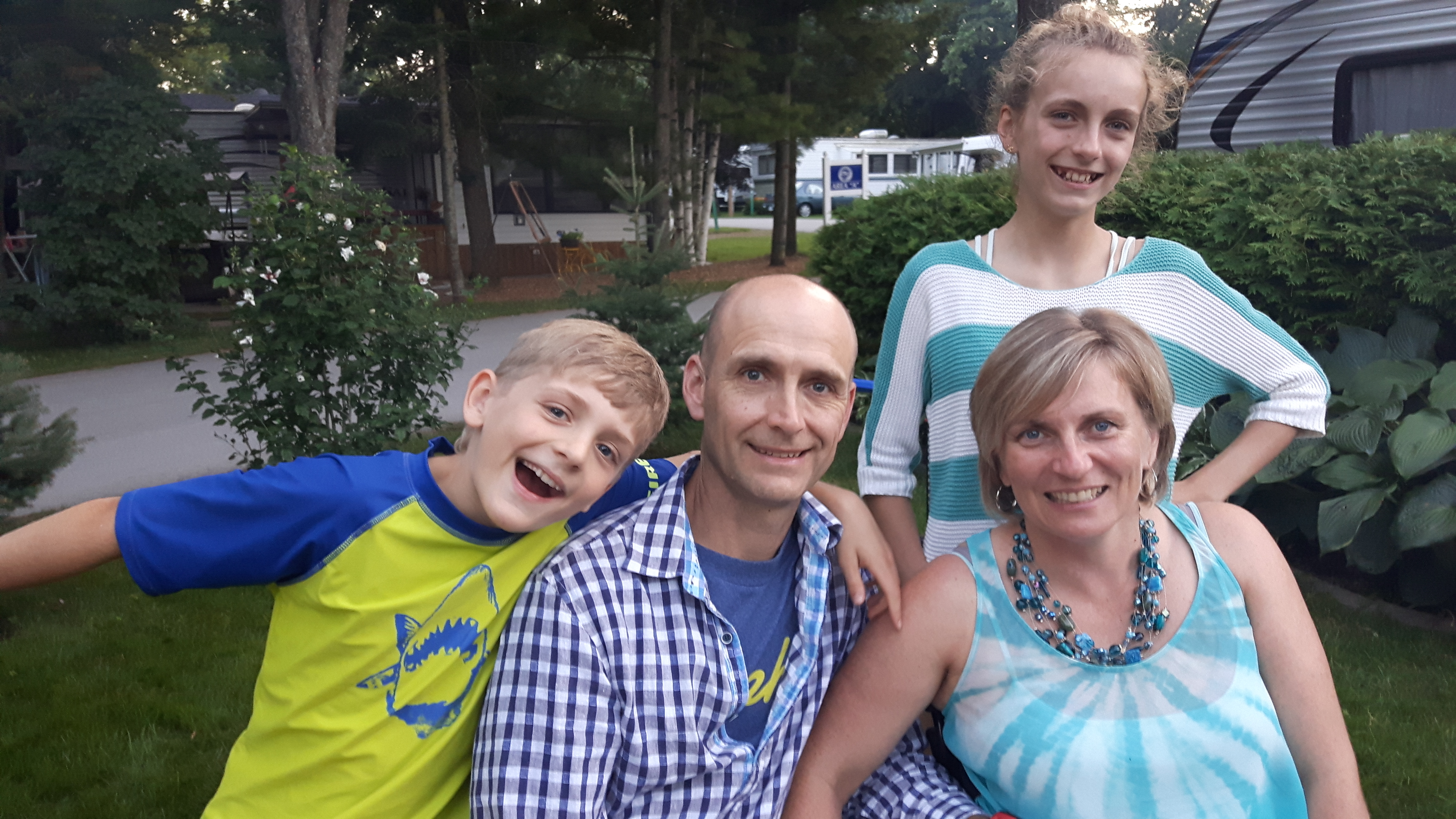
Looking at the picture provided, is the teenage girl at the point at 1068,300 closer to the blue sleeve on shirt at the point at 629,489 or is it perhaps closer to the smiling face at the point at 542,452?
the blue sleeve on shirt at the point at 629,489

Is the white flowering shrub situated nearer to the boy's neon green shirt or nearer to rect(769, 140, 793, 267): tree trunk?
the boy's neon green shirt

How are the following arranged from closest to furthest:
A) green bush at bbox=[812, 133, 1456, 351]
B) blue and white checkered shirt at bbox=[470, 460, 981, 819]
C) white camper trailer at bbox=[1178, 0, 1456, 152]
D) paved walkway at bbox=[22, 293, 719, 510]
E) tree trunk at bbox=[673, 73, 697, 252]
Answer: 1. blue and white checkered shirt at bbox=[470, 460, 981, 819]
2. green bush at bbox=[812, 133, 1456, 351]
3. paved walkway at bbox=[22, 293, 719, 510]
4. white camper trailer at bbox=[1178, 0, 1456, 152]
5. tree trunk at bbox=[673, 73, 697, 252]

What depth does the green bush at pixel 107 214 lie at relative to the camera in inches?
555

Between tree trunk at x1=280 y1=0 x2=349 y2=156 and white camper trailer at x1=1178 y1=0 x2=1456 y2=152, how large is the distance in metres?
10.9

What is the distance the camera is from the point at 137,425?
9.87 m

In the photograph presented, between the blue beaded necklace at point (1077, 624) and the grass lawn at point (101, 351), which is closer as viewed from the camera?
the blue beaded necklace at point (1077, 624)

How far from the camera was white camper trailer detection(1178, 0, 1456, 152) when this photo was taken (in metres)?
9.22

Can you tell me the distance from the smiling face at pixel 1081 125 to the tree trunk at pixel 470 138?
15.3 metres

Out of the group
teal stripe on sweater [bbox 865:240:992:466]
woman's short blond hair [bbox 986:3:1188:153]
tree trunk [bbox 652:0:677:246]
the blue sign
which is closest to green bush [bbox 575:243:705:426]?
teal stripe on sweater [bbox 865:240:992:466]

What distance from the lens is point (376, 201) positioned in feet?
20.1

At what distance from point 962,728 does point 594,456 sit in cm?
84

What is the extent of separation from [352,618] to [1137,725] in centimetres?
141

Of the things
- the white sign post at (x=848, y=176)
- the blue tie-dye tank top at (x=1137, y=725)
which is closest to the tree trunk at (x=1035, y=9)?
the blue tie-dye tank top at (x=1137, y=725)

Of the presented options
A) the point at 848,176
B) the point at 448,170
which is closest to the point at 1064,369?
the point at 448,170
